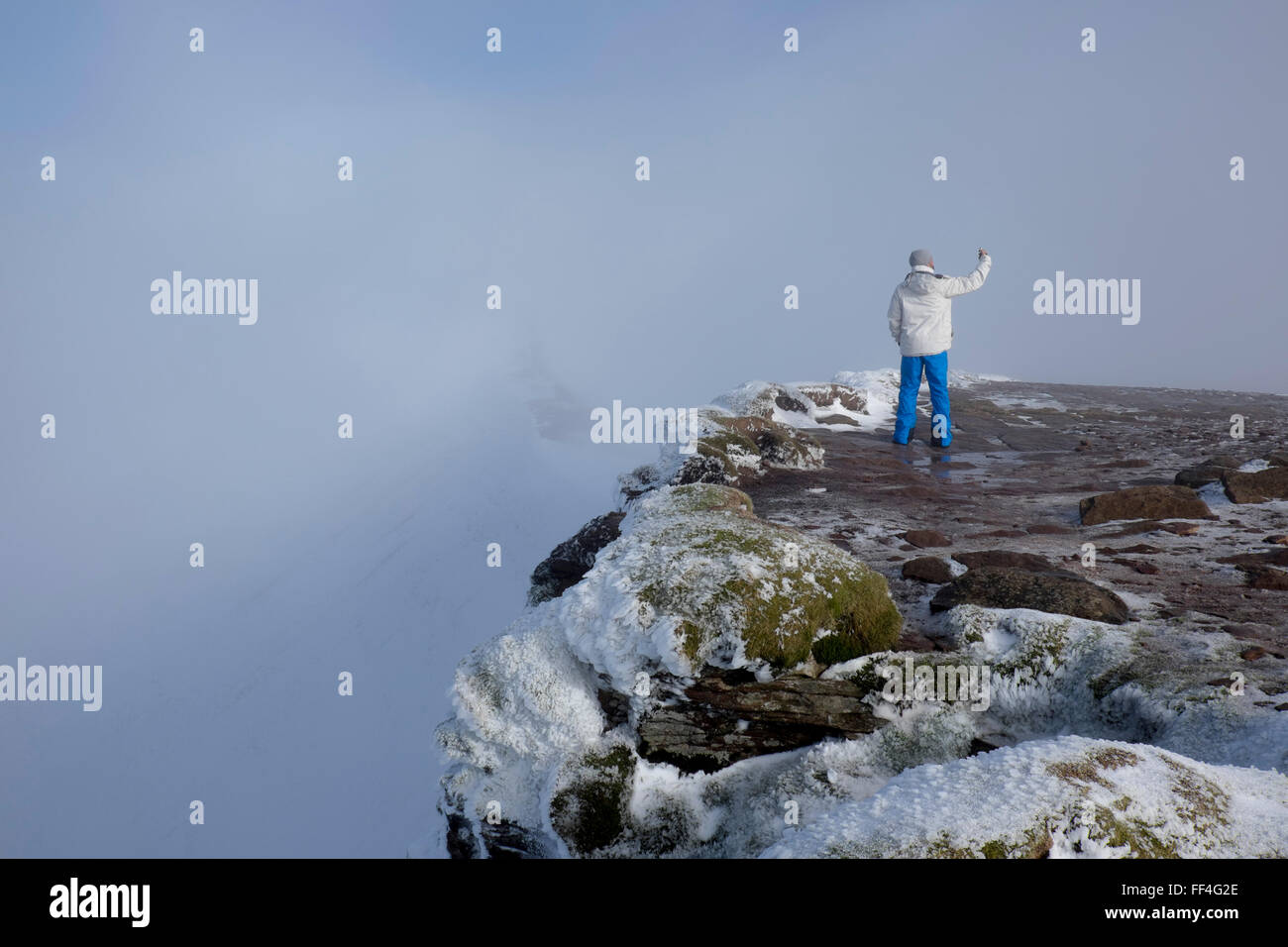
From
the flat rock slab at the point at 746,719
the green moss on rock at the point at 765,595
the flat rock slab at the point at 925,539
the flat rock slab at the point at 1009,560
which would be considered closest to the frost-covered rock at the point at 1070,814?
the flat rock slab at the point at 746,719

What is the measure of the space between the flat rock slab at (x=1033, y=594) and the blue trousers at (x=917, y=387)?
34.5 ft

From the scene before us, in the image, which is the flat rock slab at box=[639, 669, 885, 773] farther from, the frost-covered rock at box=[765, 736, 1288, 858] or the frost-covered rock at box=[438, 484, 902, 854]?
the frost-covered rock at box=[765, 736, 1288, 858]

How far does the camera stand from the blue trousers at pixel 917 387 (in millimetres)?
19938

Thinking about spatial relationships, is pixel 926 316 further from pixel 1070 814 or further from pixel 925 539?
pixel 1070 814

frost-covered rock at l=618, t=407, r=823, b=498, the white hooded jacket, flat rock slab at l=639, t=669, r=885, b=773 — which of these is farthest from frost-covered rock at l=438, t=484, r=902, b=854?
the white hooded jacket

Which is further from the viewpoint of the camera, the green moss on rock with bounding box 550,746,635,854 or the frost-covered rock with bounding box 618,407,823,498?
the frost-covered rock with bounding box 618,407,823,498

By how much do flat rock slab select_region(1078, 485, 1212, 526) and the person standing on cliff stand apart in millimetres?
6467

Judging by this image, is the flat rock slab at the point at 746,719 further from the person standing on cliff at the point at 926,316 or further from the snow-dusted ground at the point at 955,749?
the person standing on cliff at the point at 926,316

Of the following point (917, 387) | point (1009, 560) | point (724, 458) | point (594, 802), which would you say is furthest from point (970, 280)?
point (594, 802)

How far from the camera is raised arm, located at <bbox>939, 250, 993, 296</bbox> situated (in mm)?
18750

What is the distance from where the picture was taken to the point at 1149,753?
5941mm
